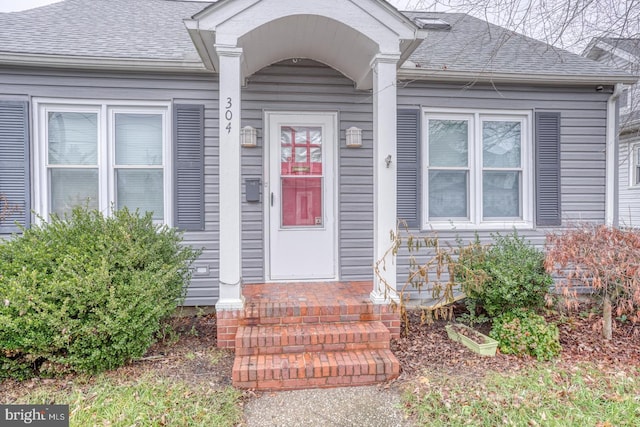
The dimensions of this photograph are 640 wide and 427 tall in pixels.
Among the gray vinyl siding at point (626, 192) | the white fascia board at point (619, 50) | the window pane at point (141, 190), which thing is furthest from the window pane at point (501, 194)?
the gray vinyl siding at point (626, 192)

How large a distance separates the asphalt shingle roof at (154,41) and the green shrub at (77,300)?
2249 mm

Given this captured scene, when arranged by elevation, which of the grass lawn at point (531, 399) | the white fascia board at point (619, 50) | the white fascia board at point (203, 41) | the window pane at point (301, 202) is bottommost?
the grass lawn at point (531, 399)

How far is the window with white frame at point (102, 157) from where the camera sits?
168 inches

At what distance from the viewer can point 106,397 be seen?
262 centimetres

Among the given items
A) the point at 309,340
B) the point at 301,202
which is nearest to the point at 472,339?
the point at 309,340

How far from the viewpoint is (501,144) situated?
4.91m

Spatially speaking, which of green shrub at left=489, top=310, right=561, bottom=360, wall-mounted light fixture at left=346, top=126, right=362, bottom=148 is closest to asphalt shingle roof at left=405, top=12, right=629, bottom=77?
wall-mounted light fixture at left=346, top=126, right=362, bottom=148

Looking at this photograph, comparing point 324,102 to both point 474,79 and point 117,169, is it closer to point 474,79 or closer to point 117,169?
point 474,79

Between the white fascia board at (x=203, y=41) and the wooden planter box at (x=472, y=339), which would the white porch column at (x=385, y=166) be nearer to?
the wooden planter box at (x=472, y=339)

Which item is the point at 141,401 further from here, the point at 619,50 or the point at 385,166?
the point at 619,50

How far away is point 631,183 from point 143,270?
39.5 ft

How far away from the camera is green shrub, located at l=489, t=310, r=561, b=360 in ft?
11.0

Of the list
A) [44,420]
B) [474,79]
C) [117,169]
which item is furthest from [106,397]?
[474,79]

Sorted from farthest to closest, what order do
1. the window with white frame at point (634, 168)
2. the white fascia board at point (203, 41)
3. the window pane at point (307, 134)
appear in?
the window with white frame at point (634, 168) → the window pane at point (307, 134) → the white fascia board at point (203, 41)
